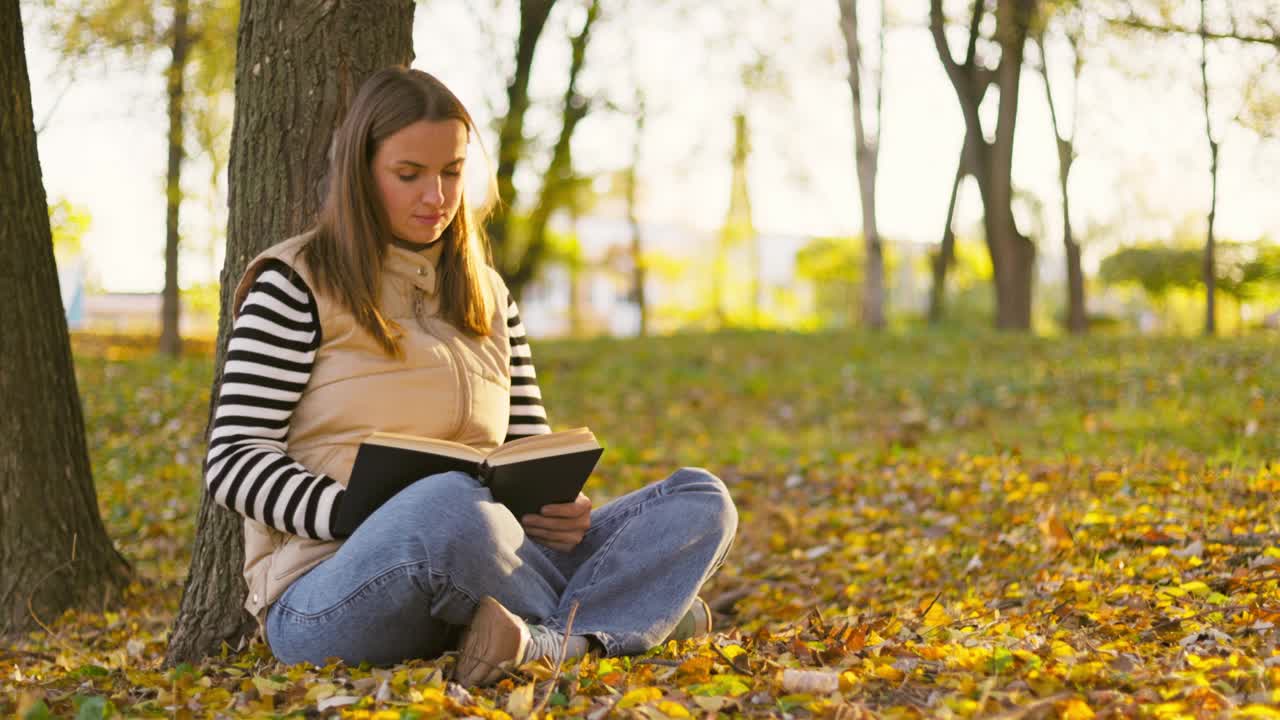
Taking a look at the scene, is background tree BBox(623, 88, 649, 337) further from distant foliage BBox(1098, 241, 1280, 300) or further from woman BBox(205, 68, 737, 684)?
woman BBox(205, 68, 737, 684)

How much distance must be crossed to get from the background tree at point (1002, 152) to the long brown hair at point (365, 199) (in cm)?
1243

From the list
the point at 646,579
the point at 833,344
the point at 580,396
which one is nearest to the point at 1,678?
the point at 646,579

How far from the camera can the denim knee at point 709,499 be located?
316 cm

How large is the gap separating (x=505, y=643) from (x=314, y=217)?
63.8 inches

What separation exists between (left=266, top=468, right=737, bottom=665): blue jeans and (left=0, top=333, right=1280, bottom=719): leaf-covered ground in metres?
0.09

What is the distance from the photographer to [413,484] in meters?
2.77

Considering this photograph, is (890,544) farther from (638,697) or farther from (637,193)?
(637,193)

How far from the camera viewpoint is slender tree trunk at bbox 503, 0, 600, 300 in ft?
52.7

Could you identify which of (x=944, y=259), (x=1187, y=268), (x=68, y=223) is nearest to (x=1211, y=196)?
(x=944, y=259)

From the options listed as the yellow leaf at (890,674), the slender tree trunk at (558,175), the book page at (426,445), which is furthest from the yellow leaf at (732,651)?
the slender tree trunk at (558,175)

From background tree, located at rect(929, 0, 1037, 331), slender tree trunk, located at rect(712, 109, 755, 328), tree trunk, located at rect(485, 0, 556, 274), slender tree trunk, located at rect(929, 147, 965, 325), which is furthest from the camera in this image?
slender tree trunk, located at rect(712, 109, 755, 328)

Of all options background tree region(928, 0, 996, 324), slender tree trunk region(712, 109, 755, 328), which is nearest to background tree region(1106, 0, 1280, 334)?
background tree region(928, 0, 996, 324)

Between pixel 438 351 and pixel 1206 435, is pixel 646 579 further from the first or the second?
pixel 1206 435

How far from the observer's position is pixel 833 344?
13102 mm
